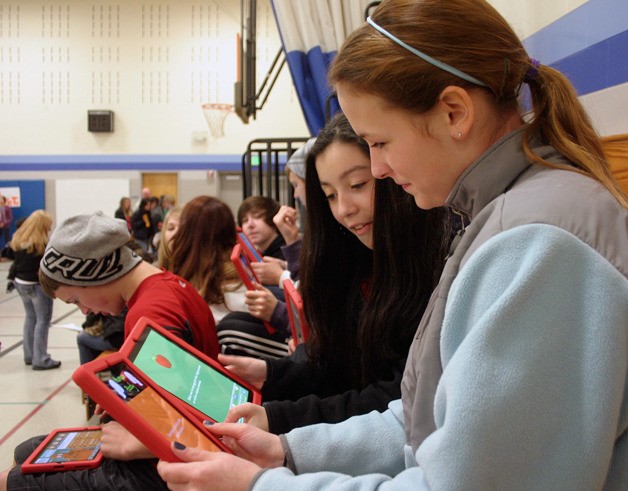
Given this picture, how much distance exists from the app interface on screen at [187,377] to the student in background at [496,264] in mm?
272

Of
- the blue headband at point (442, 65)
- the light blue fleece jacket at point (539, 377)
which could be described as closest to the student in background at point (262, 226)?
the blue headband at point (442, 65)

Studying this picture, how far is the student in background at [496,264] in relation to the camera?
1.93ft

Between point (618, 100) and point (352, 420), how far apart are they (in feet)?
3.68

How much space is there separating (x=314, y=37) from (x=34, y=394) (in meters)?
3.02

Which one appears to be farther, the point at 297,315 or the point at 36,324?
the point at 36,324

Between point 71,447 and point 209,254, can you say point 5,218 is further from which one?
point 71,447

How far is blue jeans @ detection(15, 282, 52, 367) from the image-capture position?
4562mm

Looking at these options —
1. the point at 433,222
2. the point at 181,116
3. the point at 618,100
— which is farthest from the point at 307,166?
the point at 181,116

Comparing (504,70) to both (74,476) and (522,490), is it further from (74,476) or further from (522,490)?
(74,476)

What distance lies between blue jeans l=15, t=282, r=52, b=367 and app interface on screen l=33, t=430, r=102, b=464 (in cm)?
320

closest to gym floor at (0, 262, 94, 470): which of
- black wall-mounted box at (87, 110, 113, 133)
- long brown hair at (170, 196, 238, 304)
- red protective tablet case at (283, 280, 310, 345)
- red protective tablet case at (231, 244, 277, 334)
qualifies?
long brown hair at (170, 196, 238, 304)

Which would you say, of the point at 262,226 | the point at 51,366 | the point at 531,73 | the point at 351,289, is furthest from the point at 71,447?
the point at 51,366

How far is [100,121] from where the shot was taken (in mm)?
12281

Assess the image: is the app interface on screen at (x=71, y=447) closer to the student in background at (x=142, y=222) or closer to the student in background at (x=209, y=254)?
the student in background at (x=209, y=254)
